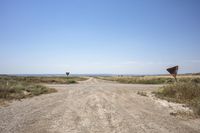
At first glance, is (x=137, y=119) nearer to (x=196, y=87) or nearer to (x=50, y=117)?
(x=50, y=117)

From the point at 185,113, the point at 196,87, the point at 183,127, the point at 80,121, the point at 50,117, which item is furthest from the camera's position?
the point at 196,87

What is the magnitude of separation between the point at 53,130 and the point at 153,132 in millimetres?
3188

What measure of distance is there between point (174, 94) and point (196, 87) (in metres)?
2.22

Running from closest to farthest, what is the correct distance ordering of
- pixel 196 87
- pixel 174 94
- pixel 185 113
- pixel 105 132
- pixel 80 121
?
1. pixel 105 132
2. pixel 80 121
3. pixel 185 113
4. pixel 196 87
5. pixel 174 94

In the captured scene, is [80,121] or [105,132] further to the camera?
[80,121]

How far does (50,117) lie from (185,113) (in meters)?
6.02

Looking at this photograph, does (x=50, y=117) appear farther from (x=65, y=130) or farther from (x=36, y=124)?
(x=65, y=130)

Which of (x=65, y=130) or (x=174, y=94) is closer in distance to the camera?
(x=65, y=130)

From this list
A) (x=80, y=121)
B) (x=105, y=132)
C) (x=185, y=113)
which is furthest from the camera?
(x=185, y=113)

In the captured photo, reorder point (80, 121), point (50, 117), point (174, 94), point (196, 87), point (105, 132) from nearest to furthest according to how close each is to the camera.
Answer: point (105, 132) → point (80, 121) → point (50, 117) → point (196, 87) → point (174, 94)

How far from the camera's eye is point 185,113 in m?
11.6

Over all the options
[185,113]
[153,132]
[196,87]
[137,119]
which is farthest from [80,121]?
[196,87]

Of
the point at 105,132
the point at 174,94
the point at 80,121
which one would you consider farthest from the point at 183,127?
the point at 174,94

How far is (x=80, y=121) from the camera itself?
971 centimetres
